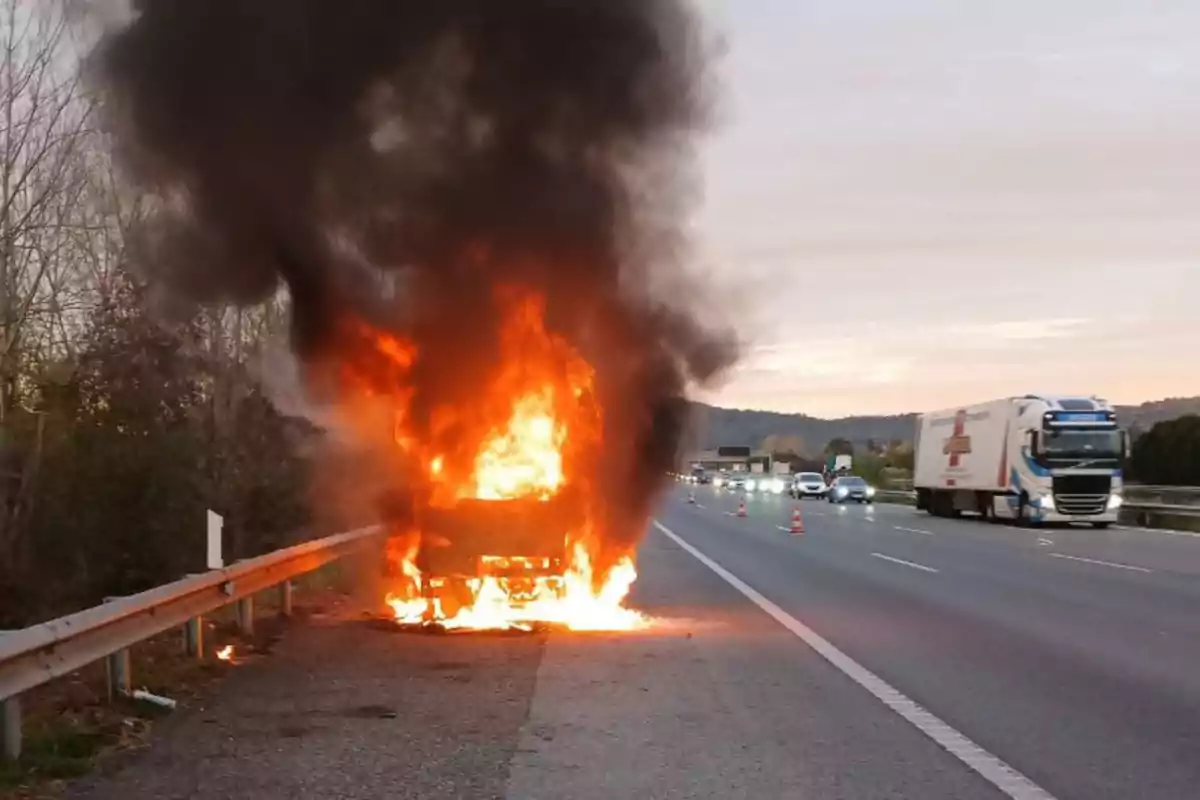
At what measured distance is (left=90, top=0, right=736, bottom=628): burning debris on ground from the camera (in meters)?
13.0

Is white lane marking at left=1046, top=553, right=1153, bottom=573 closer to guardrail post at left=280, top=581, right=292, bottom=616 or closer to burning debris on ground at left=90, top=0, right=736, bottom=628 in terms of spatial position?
burning debris on ground at left=90, top=0, right=736, bottom=628

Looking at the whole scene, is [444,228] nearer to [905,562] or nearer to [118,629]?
[118,629]

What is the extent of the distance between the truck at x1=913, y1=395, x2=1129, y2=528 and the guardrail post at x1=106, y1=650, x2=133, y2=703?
31610 millimetres

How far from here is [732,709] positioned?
8.55 metres

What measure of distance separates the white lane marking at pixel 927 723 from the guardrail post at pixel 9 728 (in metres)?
4.64

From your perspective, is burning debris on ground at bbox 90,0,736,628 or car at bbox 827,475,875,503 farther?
car at bbox 827,475,875,503

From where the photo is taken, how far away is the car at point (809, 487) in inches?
2810

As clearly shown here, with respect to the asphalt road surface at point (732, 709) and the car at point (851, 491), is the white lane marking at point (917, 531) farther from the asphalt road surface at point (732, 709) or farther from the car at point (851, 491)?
the car at point (851, 491)

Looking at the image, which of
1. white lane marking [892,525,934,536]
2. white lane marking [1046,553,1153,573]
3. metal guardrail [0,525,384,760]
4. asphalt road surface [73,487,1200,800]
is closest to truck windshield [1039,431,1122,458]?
white lane marking [892,525,934,536]

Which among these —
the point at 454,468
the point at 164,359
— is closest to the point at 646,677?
the point at 454,468

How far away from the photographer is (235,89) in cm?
1288

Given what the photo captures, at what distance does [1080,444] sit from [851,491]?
86.3 feet

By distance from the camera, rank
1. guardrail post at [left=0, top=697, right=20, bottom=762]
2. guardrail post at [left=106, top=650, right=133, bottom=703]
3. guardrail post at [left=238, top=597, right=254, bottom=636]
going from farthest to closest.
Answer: guardrail post at [left=238, top=597, right=254, bottom=636] < guardrail post at [left=106, top=650, right=133, bottom=703] < guardrail post at [left=0, top=697, right=20, bottom=762]

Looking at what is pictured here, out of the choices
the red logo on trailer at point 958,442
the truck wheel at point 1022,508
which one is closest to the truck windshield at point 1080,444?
the truck wheel at point 1022,508
